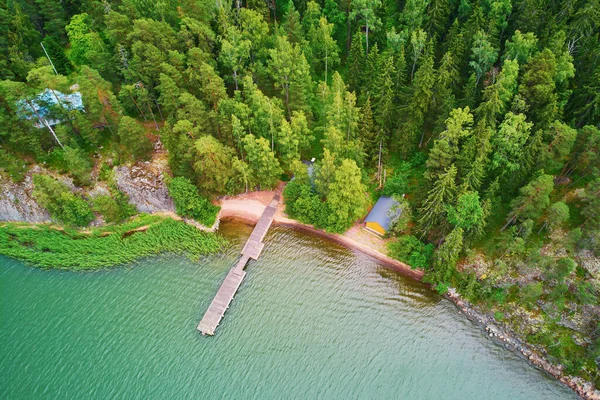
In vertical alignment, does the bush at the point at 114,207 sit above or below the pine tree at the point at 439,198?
below

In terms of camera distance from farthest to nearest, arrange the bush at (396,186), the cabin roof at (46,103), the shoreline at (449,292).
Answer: the bush at (396,186) → the cabin roof at (46,103) → the shoreline at (449,292)

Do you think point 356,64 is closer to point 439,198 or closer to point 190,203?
point 439,198

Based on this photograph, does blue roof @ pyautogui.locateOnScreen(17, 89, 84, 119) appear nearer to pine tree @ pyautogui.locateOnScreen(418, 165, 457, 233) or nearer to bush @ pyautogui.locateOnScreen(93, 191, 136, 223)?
bush @ pyautogui.locateOnScreen(93, 191, 136, 223)

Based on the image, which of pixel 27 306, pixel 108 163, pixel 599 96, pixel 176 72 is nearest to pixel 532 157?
pixel 599 96

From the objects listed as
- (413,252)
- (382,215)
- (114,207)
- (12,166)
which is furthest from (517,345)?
(12,166)

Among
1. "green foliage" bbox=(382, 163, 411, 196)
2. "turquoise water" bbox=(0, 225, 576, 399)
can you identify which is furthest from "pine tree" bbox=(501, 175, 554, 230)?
"turquoise water" bbox=(0, 225, 576, 399)

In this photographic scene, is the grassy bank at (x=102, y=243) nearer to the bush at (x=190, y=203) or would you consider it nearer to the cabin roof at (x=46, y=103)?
the bush at (x=190, y=203)

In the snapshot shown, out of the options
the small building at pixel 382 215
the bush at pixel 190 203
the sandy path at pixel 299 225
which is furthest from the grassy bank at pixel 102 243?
the small building at pixel 382 215
